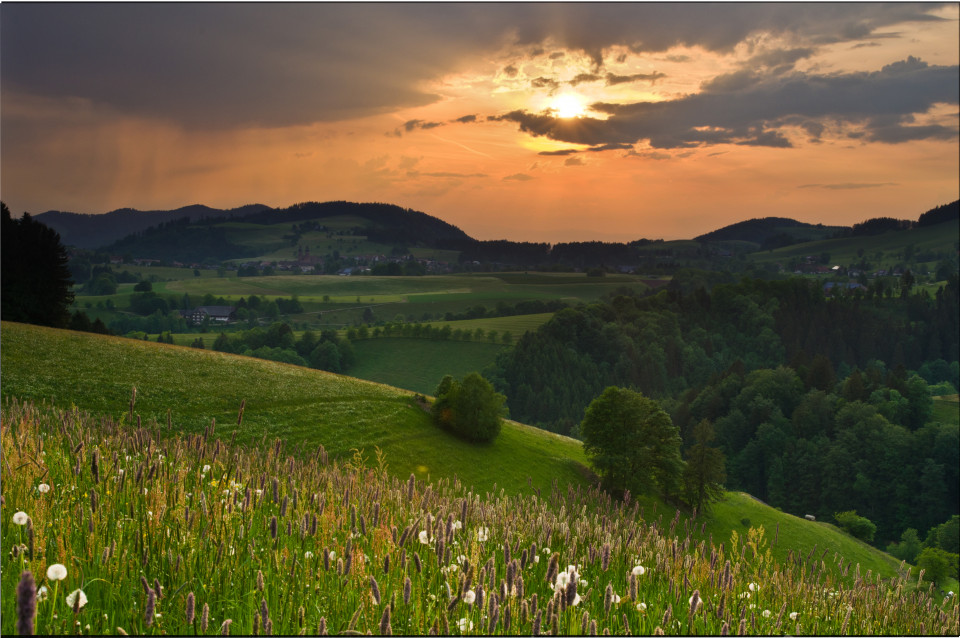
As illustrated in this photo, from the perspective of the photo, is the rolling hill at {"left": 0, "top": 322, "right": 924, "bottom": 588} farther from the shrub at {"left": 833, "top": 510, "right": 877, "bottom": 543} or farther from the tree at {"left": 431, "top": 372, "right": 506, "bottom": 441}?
the shrub at {"left": 833, "top": 510, "right": 877, "bottom": 543}

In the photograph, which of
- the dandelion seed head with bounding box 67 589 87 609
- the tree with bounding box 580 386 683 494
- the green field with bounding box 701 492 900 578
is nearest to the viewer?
the dandelion seed head with bounding box 67 589 87 609

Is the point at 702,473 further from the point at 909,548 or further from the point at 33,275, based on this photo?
the point at 33,275

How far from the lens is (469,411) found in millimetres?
62719

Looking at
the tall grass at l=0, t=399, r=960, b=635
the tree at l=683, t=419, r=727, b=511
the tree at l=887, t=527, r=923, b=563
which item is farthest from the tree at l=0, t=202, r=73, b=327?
the tree at l=887, t=527, r=923, b=563

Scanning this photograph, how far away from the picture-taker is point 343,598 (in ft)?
15.5

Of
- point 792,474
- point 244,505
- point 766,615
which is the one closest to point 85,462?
point 244,505

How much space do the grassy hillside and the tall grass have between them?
33.6 metres

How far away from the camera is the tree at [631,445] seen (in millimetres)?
65188

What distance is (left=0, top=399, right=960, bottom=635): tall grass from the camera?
14.1ft

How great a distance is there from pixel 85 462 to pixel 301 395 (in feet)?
169

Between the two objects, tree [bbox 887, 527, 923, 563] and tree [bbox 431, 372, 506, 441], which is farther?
tree [bbox 887, 527, 923, 563]

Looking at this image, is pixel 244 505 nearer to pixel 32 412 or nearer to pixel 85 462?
pixel 85 462

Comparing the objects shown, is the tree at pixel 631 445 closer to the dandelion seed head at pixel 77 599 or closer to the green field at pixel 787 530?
the green field at pixel 787 530

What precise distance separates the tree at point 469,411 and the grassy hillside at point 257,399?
1.59 m
